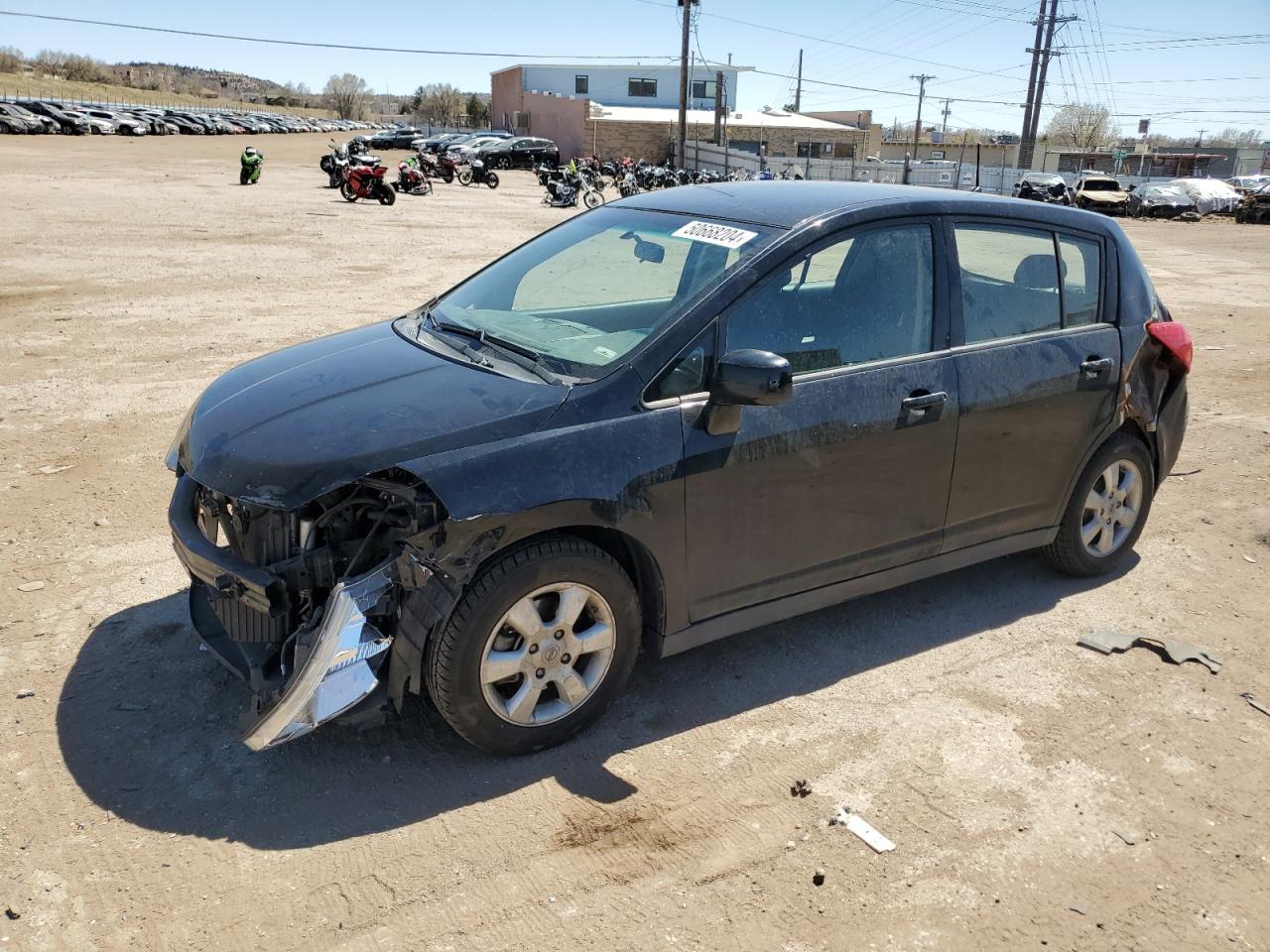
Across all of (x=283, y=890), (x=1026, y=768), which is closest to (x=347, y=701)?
(x=283, y=890)

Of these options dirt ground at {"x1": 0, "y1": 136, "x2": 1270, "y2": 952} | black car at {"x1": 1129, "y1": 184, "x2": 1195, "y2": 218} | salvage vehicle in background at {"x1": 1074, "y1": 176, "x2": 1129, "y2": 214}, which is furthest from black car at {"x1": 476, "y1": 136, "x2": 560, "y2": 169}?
dirt ground at {"x1": 0, "y1": 136, "x2": 1270, "y2": 952}

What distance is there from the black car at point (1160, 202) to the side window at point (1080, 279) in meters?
36.4

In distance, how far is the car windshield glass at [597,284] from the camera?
3.52 m

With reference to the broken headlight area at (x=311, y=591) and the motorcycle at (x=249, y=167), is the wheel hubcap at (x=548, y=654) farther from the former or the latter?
the motorcycle at (x=249, y=167)

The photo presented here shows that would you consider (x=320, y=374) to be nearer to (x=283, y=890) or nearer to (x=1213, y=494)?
(x=283, y=890)

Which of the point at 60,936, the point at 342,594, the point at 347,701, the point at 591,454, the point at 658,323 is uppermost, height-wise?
the point at 658,323

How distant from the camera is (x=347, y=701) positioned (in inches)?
113

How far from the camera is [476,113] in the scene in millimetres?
101312

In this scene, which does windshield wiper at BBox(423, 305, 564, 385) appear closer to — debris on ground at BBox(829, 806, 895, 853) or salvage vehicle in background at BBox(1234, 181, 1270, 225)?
debris on ground at BBox(829, 806, 895, 853)

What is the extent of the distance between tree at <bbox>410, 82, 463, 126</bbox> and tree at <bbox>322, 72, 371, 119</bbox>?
1253 cm

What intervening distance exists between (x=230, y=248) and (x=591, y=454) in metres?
13.8

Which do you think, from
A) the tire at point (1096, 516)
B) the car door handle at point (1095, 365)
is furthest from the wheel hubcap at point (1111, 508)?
the car door handle at point (1095, 365)

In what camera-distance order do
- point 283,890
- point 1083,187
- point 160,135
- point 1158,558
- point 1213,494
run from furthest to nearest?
point 160,135, point 1083,187, point 1213,494, point 1158,558, point 283,890

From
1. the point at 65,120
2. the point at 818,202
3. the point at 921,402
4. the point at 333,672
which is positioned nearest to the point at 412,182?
the point at 818,202
